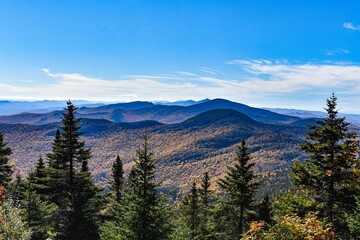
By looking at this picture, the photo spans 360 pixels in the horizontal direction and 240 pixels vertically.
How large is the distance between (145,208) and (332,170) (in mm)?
12307

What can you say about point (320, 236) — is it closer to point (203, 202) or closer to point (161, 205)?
point (161, 205)

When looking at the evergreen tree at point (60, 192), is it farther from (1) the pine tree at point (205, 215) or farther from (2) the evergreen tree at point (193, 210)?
(2) the evergreen tree at point (193, 210)

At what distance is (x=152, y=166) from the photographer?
1831 cm

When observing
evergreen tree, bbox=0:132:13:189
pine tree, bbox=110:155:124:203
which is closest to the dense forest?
evergreen tree, bbox=0:132:13:189

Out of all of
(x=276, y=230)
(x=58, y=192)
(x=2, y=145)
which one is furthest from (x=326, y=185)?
(x=2, y=145)

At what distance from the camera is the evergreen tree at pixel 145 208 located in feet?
58.3

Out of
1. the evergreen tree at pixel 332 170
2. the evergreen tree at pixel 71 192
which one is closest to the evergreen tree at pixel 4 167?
the evergreen tree at pixel 71 192

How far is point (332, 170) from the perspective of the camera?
763 inches

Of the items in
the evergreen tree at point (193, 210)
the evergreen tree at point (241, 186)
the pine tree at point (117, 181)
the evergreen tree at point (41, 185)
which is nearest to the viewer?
the evergreen tree at point (241, 186)

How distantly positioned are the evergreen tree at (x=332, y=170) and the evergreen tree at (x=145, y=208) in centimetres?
1011

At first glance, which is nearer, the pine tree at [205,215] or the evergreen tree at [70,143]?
the evergreen tree at [70,143]

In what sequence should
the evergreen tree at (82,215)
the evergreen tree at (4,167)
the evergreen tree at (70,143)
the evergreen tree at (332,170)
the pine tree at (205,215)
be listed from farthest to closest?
the pine tree at (205,215) → the evergreen tree at (4,167) → the evergreen tree at (70,143) → the evergreen tree at (82,215) → the evergreen tree at (332,170)

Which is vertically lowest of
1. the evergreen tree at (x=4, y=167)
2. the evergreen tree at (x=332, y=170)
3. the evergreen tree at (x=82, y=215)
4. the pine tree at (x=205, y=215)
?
the pine tree at (x=205, y=215)

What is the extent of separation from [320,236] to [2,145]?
109 ft
